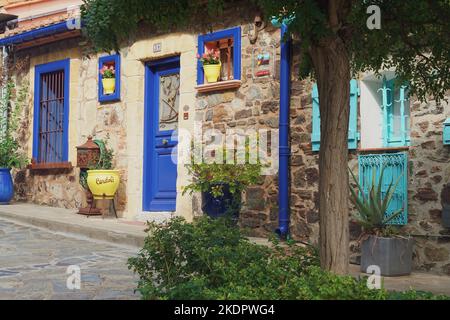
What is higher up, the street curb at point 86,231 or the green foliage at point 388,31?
the green foliage at point 388,31

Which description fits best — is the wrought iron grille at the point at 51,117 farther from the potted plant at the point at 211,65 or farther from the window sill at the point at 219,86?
the potted plant at the point at 211,65

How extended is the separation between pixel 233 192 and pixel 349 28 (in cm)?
387

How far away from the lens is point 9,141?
1098 cm

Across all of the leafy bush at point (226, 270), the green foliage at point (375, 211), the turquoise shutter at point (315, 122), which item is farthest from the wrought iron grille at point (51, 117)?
the leafy bush at point (226, 270)

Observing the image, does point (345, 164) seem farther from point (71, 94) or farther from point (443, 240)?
point (71, 94)

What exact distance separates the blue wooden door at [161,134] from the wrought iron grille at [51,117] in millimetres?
2128

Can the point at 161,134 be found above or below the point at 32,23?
below

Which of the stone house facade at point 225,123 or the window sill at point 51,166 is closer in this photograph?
the stone house facade at point 225,123

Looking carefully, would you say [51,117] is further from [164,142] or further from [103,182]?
[164,142]

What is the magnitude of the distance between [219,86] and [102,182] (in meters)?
2.28

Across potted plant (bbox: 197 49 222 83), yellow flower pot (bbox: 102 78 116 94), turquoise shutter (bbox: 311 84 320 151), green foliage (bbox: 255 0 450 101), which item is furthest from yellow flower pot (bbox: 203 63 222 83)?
green foliage (bbox: 255 0 450 101)

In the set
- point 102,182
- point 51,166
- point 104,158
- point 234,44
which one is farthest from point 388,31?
point 51,166

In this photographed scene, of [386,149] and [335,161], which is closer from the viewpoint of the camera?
[335,161]

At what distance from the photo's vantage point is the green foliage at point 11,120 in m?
10.9
